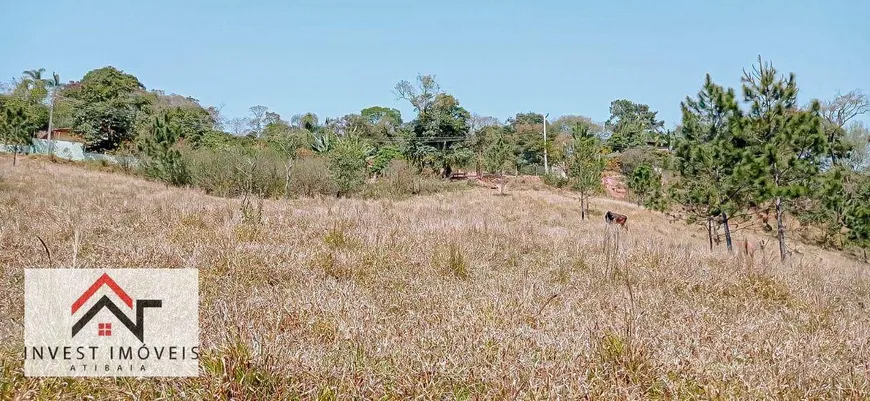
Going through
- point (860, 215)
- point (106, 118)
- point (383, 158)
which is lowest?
point (860, 215)

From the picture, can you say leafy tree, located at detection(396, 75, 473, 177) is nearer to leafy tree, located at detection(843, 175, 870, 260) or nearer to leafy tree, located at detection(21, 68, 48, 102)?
leafy tree, located at detection(843, 175, 870, 260)

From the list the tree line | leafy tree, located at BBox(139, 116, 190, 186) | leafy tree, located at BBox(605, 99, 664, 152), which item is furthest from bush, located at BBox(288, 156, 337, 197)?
→ leafy tree, located at BBox(605, 99, 664, 152)

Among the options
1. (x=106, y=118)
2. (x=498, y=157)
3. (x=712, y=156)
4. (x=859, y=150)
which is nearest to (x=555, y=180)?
(x=498, y=157)

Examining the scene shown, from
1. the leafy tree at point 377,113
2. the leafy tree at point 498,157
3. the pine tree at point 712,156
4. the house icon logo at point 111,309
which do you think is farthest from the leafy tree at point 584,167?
the leafy tree at point 377,113

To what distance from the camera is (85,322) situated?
2.11 meters

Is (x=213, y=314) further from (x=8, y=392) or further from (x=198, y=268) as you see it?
(x=198, y=268)

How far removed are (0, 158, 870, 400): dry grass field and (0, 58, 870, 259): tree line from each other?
670 cm

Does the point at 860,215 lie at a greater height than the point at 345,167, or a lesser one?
lesser

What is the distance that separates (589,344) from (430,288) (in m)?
1.33

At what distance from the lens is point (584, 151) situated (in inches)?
883

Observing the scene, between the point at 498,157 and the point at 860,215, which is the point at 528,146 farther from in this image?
the point at 860,215

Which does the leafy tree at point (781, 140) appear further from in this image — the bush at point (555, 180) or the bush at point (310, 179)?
the bush at point (555, 180)

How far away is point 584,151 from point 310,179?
14739 millimetres

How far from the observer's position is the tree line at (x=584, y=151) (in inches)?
399
